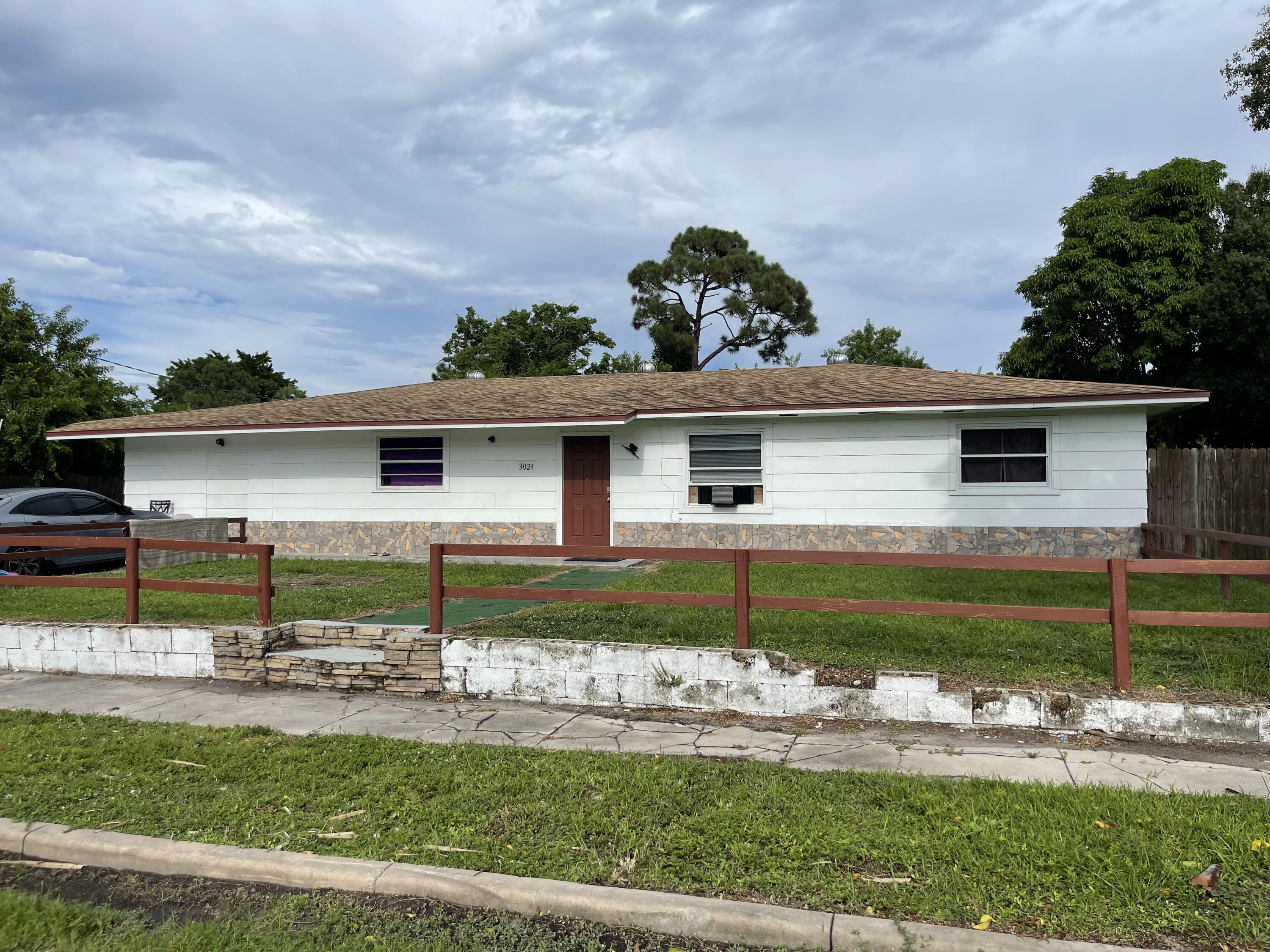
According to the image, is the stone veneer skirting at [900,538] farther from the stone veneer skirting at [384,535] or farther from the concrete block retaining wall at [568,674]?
the concrete block retaining wall at [568,674]

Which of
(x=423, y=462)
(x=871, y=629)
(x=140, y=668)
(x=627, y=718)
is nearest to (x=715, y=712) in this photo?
(x=627, y=718)

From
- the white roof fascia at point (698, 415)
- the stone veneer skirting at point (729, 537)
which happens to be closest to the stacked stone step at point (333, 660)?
the stone veneer skirting at point (729, 537)

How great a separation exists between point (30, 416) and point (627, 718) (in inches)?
777

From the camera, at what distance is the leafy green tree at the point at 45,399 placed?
61.5ft

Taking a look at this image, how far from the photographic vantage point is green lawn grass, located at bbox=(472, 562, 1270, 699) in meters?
5.71

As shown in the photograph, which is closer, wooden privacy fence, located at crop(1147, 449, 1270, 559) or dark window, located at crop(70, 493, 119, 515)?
wooden privacy fence, located at crop(1147, 449, 1270, 559)

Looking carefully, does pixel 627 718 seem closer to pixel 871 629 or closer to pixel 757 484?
pixel 871 629

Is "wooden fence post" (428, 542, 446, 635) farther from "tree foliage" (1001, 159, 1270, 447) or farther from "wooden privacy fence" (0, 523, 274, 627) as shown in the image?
"tree foliage" (1001, 159, 1270, 447)

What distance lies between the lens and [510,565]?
1330 centimetres

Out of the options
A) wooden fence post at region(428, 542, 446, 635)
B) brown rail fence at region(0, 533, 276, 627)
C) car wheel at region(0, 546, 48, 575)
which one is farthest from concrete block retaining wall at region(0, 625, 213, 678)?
car wheel at region(0, 546, 48, 575)

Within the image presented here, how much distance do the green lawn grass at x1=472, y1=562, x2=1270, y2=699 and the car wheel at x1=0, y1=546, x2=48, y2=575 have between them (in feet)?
28.3

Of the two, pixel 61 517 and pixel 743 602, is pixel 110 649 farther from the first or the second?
pixel 61 517

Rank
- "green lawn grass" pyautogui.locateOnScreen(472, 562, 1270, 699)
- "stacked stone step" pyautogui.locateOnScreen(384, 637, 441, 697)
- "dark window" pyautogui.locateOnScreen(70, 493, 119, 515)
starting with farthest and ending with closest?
1. "dark window" pyautogui.locateOnScreen(70, 493, 119, 515)
2. "stacked stone step" pyautogui.locateOnScreen(384, 637, 441, 697)
3. "green lawn grass" pyautogui.locateOnScreen(472, 562, 1270, 699)

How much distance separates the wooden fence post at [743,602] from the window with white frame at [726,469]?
28.2 feet
